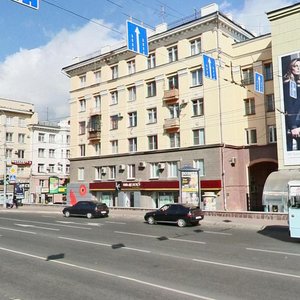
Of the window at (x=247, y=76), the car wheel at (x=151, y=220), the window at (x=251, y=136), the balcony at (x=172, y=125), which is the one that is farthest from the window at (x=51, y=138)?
the car wheel at (x=151, y=220)

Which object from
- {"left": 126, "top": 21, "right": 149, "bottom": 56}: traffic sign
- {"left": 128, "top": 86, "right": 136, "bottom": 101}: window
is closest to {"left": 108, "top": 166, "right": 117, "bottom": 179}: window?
{"left": 128, "top": 86, "right": 136, "bottom": 101}: window

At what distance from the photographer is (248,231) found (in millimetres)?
22000

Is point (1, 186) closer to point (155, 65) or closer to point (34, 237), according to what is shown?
point (155, 65)

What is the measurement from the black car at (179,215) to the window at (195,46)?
1763 cm

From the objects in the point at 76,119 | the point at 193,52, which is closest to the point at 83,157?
the point at 76,119

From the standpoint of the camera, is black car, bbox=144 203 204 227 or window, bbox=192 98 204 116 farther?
window, bbox=192 98 204 116

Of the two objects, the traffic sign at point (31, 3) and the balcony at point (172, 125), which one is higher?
the balcony at point (172, 125)

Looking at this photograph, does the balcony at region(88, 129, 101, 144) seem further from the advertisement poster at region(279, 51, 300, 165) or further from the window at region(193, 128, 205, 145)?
the advertisement poster at region(279, 51, 300, 165)

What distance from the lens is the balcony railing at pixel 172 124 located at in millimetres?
38625

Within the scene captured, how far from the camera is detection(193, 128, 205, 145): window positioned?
3719 cm

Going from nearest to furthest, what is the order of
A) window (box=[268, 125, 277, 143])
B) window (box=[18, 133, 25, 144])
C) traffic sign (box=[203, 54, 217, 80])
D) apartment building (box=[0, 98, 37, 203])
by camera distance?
traffic sign (box=[203, 54, 217, 80]) → window (box=[268, 125, 277, 143]) → apartment building (box=[0, 98, 37, 203]) → window (box=[18, 133, 25, 144])

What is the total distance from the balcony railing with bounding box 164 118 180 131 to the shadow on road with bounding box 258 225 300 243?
1742cm

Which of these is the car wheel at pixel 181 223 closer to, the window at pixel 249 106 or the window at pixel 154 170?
the window at pixel 154 170

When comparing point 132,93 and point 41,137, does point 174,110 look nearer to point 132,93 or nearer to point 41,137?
point 132,93
